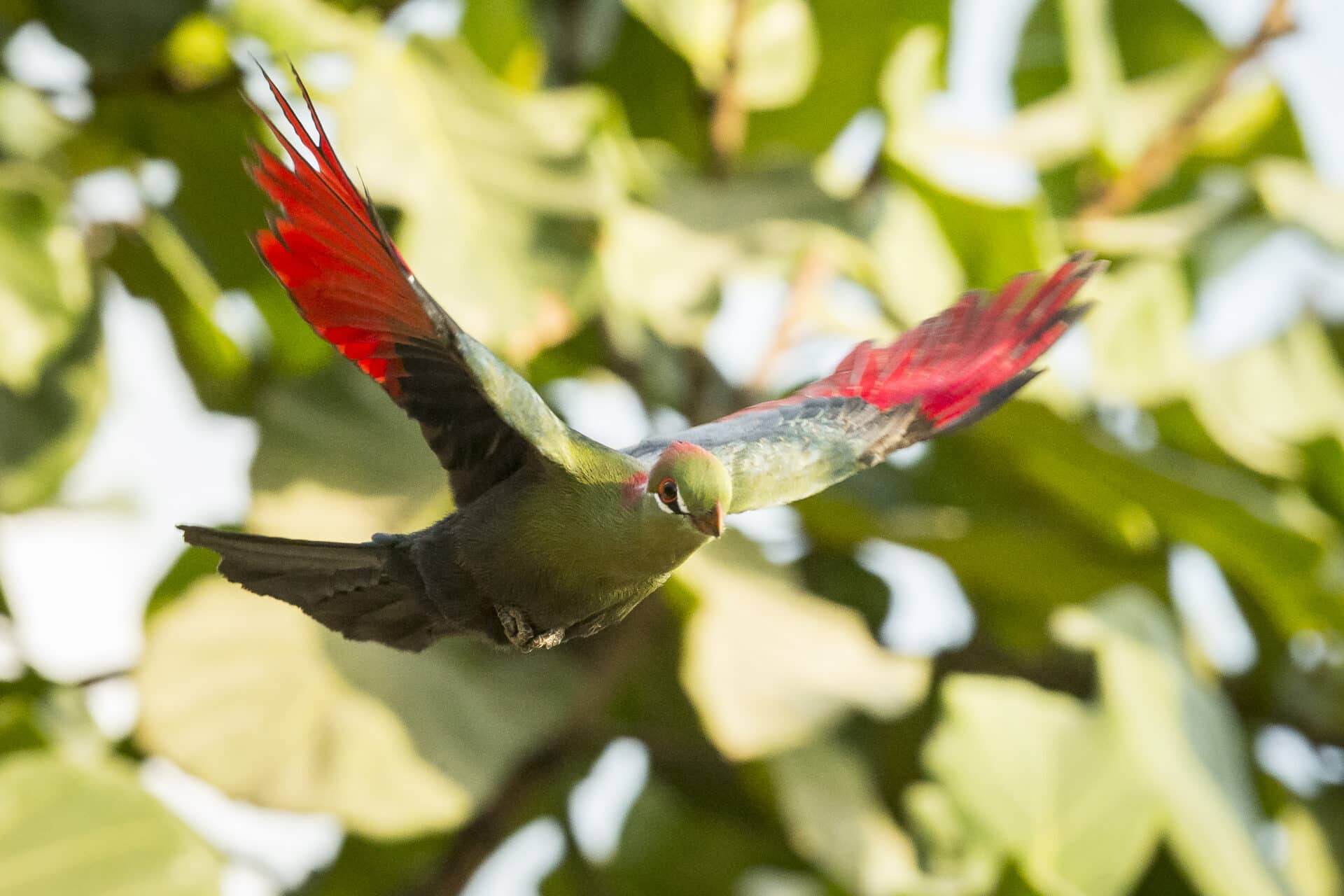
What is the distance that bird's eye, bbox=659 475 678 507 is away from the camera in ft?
1.41

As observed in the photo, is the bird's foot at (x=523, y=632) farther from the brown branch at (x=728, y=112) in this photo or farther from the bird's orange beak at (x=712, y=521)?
the brown branch at (x=728, y=112)

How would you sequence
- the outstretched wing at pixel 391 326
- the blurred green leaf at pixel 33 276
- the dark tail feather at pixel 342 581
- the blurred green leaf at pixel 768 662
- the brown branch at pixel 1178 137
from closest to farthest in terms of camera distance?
the outstretched wing at pixel 391 326
the dark tail feather at pixel 342 581
the blurred green leaf at pixel 768 662
the blurred green leaf at pixel 33 276
the brown branch at pixel 1178 137

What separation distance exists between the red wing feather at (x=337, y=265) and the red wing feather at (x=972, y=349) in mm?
209

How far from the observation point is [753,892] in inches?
65.3

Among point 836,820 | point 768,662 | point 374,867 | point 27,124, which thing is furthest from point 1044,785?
point 27,124

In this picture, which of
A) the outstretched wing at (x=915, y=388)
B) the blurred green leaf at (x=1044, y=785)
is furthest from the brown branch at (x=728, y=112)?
the outstretched wing at (x=915, y=388)

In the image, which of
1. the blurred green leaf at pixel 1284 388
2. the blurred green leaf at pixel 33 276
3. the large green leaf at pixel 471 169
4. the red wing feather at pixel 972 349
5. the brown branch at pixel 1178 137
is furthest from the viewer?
the blurred green leaf at pixel 1284 388

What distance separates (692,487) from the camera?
424 mm

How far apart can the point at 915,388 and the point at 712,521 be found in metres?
0.25

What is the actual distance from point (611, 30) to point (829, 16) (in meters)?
0.29

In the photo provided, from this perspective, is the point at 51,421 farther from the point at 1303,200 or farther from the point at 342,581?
the point at 1303,200

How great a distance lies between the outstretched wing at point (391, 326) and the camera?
41 centimetres

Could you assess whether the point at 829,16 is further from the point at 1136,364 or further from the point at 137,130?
the point at 137,130

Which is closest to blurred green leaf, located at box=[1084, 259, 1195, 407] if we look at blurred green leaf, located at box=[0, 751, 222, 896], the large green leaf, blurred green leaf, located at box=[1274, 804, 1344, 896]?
blurred green leaf, located at box=[1274, 804, 1344, 896]
